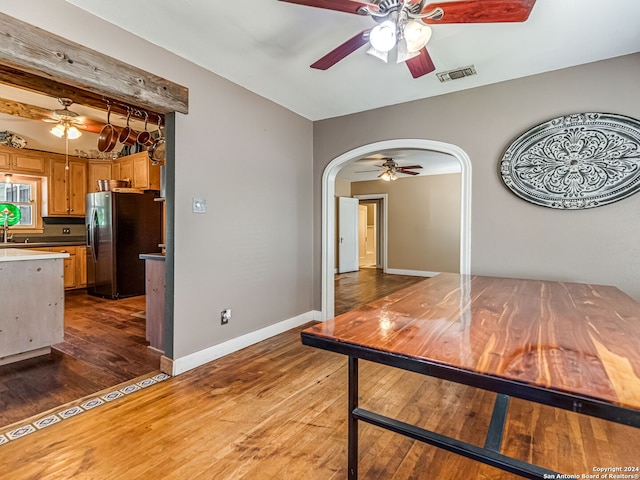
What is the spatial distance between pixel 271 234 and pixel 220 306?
3.04 feet

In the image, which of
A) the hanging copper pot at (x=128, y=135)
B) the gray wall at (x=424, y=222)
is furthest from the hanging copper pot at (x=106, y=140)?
the gray wall at (x=424, y=222)

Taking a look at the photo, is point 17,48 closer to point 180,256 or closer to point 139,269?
point 180,256

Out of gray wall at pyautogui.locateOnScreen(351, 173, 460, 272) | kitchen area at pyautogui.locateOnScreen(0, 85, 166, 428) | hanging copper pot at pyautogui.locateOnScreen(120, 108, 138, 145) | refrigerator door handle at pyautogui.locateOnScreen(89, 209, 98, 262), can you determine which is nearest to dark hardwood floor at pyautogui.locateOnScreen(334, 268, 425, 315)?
gray wall at pyautogui.locateOnScreen(351, 173, 460, 272)

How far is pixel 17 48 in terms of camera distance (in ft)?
5.56

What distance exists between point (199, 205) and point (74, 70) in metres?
1.13

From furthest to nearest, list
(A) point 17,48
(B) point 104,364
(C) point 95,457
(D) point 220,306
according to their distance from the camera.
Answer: (D) point 220,306, (B) point 104,364, (A) point 17,48, (C) point 95,457

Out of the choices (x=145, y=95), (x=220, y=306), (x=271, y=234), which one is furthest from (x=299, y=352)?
(x=145, y=95)

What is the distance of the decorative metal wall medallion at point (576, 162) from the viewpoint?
2.42 metres

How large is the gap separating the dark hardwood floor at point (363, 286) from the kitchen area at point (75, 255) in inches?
104

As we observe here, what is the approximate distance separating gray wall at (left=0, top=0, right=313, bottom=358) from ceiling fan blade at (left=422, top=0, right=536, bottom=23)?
1.86m

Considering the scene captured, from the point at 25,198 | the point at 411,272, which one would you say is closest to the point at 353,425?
the point at 25,198

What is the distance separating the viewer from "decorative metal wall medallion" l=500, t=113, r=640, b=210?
2.42 metres

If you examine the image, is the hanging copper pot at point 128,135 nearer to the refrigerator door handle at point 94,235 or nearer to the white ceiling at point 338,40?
the white ceiling at point 338,40

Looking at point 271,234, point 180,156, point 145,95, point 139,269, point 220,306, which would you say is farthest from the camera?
point 139,269
